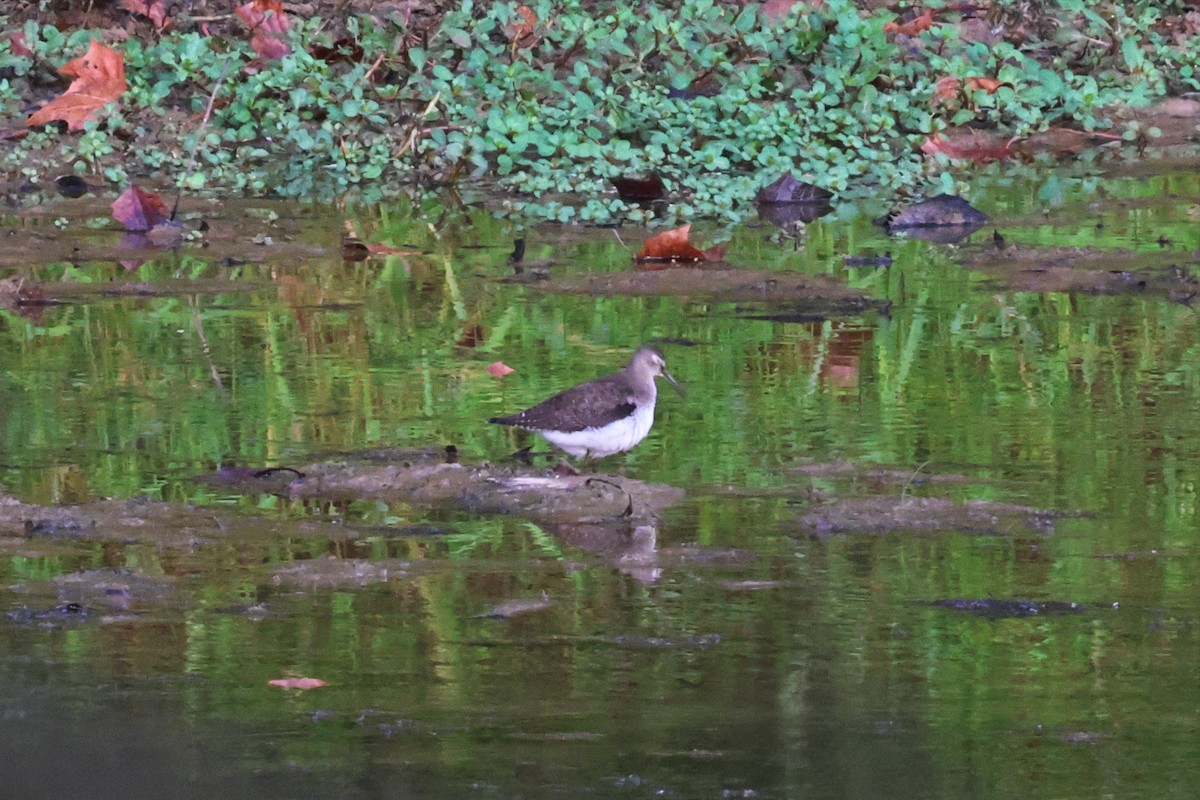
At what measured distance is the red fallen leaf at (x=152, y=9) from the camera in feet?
48.1

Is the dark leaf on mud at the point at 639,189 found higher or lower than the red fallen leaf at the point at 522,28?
lower

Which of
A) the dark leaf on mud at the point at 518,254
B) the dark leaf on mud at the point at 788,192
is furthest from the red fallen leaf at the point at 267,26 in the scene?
the dark leaf on mud at the point at 518,254

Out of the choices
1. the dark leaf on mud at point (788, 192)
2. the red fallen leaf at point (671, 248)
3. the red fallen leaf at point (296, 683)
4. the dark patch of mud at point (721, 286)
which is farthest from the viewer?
the dark leaf on mud at point (788, 192)

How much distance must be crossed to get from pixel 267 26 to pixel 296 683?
10221 millimetres

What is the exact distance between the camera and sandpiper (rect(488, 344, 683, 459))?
22.7ft

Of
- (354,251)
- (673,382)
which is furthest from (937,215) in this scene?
(673,382)

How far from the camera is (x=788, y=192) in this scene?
1213cm

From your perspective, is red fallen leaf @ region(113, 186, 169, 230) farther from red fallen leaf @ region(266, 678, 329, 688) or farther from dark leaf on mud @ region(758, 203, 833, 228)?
red fallen leaf @ region(266, 678, 329, 688)

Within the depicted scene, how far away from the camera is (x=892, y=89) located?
551 inches

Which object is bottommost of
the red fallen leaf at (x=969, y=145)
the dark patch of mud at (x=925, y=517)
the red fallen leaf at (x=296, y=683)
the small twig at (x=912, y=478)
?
the red fallen leaf at (x=296, y=683)

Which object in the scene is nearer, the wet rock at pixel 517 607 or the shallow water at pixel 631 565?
the shallow water at pixel 631 565

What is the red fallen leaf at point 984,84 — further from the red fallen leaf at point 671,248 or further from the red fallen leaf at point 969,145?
the red fallen leaf at point 671,248

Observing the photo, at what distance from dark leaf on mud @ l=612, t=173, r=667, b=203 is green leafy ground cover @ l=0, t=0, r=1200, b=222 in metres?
0.15

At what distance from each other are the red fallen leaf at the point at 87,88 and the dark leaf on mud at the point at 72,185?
2.80ft
